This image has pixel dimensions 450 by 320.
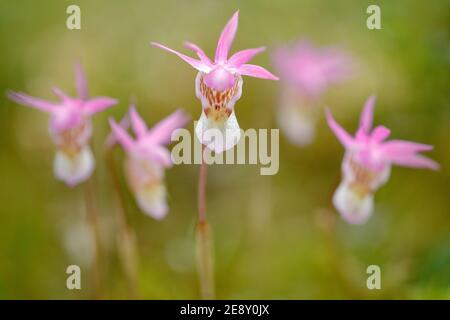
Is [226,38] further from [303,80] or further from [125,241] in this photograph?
[303,80]

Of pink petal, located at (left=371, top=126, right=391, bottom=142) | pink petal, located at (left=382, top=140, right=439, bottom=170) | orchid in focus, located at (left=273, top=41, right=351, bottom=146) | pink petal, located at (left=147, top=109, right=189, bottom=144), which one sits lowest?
pink petal, located at (left=382, top=140, right=439, bottom=170)

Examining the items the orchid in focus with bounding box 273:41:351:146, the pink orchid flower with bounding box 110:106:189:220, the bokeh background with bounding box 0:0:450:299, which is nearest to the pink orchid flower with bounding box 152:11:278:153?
the pink orchid flower with bounding box 110:106:189:220

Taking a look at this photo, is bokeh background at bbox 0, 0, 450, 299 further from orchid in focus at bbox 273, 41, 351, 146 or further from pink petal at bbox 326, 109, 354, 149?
pink petal at bbox 326, 109, 354, 149

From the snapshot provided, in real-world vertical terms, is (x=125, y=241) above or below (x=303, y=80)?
below

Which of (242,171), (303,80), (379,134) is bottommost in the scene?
(379,134)

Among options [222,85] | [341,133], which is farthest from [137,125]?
[341,133]

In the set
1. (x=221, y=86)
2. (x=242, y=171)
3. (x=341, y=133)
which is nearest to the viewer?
(x=221, y=86)

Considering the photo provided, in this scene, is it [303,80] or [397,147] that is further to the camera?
[303,80]
